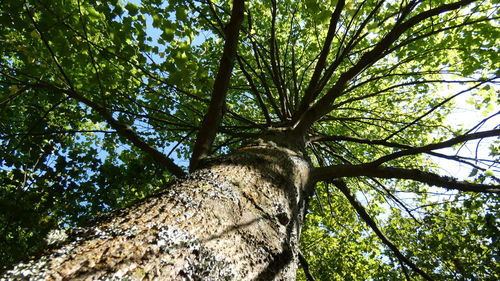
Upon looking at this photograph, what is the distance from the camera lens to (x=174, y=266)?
36.7 inches

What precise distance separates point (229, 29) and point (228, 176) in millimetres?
1084

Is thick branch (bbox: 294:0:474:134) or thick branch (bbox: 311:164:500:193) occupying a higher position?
thick branch (bbox: 294:0:474:134)

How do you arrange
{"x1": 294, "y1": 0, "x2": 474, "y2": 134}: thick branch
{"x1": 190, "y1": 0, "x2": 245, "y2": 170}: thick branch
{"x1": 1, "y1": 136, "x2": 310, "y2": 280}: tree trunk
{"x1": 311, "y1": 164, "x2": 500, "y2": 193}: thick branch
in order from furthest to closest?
{"x1": 294, "y1": 0, "x2": 474, "y2": 134}: thick branch, {"x1": 311, "y1": 164, "x2": 500, "y2": 193}: thick branch, {"x1": 190, "y1": 0, "x2": 245, "y2": 170}: thick branch, {"x1": 1, "y1": 136, "x2": 310, "y2": 280}: tree trunk

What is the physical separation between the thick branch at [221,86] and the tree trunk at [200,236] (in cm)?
39

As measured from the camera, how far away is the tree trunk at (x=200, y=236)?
855 millimetres

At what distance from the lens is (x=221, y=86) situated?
219 centimetres

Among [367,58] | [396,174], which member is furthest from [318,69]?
[396,174]

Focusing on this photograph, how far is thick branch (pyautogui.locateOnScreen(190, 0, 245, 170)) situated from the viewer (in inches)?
76.7

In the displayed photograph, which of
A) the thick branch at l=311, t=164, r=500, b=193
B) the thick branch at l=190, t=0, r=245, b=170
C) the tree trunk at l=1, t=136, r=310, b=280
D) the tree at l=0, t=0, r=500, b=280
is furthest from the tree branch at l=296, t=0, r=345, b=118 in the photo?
the tree trunk at l=1, t=136, r=310, b=280

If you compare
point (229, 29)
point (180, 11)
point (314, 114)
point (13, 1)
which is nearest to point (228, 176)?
point (229, 29)

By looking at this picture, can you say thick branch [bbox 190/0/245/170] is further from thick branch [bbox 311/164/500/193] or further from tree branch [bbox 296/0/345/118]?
tree branch [bbox 296/0/345/118]

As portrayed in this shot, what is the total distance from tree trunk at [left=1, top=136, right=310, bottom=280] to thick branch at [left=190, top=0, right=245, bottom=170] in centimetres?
39

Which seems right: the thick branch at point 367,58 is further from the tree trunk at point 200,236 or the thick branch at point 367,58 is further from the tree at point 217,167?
the tree trunk at point 200,236

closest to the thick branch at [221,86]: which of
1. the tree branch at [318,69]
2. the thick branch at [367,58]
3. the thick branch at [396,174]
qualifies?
the thick branch at [396,174]
